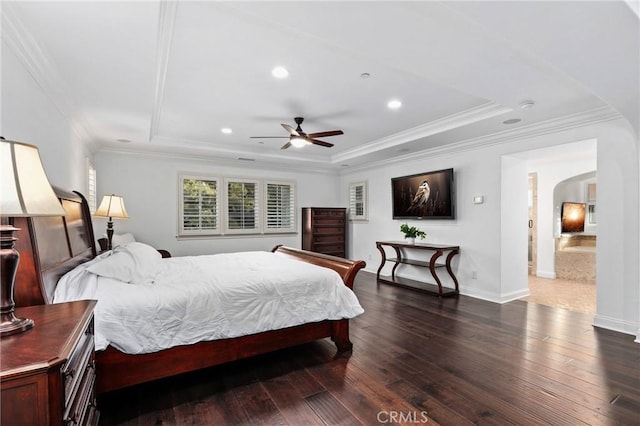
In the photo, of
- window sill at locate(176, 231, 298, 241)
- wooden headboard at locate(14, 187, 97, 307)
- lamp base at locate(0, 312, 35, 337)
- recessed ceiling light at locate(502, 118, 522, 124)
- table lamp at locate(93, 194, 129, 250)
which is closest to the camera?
lamp base at locate(0, 312, 35, 337)

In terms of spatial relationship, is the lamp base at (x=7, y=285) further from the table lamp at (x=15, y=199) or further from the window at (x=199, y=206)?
the window at (x=199, y=206)

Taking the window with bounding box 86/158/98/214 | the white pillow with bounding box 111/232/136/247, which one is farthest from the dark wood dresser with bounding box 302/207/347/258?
the window with bounding box 86/158/98/214

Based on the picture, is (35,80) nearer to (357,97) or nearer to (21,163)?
(21,163)

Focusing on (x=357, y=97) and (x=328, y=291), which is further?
(x=357, y=97)

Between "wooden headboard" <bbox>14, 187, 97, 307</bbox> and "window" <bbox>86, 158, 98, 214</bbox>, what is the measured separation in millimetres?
1583

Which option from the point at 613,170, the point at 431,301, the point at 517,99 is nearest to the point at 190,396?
the point at 431,301

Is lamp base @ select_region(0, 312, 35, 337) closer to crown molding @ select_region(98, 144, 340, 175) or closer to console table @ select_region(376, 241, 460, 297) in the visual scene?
crown molding @ select_region(98, 144, 340, 175)

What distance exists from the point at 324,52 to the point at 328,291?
2.08 metres

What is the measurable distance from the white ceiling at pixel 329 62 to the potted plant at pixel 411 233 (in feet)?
6.21

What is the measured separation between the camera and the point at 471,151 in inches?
200

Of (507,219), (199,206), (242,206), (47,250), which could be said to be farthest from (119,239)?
(507,219)

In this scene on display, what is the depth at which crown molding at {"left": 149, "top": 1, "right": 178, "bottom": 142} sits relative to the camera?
191 cm

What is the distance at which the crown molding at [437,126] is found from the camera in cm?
372

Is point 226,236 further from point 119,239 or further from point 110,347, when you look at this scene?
point 110,347
